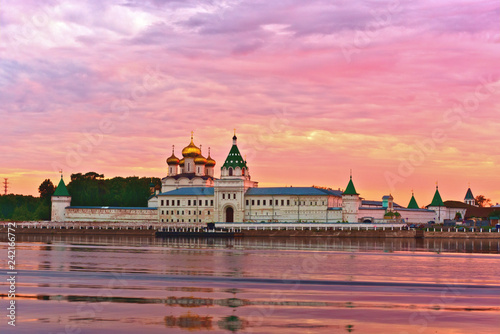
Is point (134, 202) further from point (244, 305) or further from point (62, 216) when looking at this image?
point (244, 305)

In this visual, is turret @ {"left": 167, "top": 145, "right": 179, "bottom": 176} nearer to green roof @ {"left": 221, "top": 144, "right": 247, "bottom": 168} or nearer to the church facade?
the church facade

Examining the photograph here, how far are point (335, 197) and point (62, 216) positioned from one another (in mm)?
33896

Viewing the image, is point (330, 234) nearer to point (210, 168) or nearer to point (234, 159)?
point (234, 159)

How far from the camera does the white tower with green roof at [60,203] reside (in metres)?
94.9

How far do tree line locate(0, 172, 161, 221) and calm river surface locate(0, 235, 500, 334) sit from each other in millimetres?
70061

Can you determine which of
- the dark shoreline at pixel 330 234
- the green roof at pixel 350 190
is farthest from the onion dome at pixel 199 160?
the green roof at pixel 350 190

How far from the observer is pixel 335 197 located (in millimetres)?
93250

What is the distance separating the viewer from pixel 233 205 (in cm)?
9106

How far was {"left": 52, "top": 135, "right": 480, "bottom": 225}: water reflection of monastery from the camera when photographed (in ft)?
293

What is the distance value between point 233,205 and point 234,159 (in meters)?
5.61

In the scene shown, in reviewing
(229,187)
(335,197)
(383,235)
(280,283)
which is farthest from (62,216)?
(280,283)

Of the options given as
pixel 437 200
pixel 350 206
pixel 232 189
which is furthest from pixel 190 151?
pixel 437 200

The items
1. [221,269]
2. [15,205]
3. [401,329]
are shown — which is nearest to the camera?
[401,329]

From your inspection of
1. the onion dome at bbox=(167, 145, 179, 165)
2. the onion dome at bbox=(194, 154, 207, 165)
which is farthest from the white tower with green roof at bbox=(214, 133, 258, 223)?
the onion dome at bbox=(167, 145, 179, 165)
